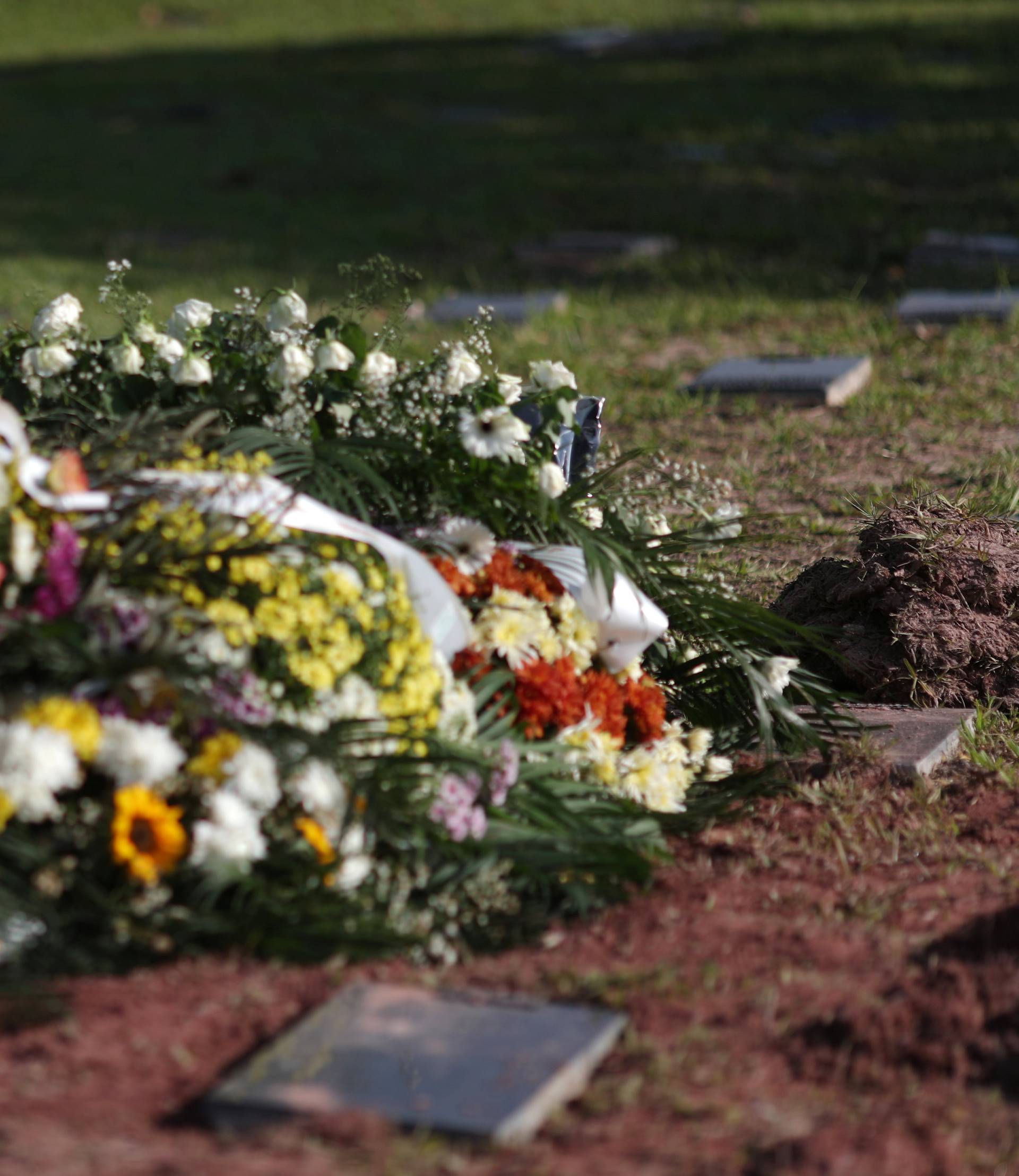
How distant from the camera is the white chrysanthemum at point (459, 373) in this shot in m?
2.98

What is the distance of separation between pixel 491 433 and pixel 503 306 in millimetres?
4202

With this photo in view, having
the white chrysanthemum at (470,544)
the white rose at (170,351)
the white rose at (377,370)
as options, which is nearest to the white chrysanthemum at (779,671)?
the white chrysanthemum at (470,544)

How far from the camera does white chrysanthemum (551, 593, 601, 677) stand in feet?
9.37

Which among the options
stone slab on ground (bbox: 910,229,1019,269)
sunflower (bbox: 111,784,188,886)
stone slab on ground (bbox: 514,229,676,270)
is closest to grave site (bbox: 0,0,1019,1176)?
sunflower (bbox: 111,784,188,886)

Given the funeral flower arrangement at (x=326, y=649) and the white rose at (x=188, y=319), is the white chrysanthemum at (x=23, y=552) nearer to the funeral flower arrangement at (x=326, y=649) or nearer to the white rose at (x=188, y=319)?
the funeral flower arrangement at (x=326, y=649)

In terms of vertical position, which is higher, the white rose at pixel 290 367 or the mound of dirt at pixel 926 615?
the white rose at pixel 290 367

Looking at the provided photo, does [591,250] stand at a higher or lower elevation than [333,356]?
higher

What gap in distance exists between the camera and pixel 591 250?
8742mm

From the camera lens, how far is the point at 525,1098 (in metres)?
1.84

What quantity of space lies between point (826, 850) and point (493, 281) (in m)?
5.79

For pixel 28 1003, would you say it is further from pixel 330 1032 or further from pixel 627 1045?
pixel 627 1045

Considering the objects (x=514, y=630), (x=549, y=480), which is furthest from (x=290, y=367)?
(x=514, y=630)

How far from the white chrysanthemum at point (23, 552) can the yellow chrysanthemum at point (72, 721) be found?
0.21m

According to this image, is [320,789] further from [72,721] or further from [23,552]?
[23,552]
